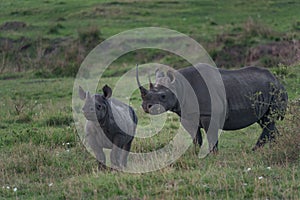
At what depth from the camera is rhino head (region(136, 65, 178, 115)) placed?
9703 mm

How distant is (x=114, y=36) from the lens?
28.0 meters

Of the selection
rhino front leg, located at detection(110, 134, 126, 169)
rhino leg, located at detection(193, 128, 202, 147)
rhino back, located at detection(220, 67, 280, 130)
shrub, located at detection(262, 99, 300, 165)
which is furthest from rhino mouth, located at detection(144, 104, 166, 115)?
shrub, located at detection(262, 99, 300, 165)

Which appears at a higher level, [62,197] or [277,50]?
[62,197]

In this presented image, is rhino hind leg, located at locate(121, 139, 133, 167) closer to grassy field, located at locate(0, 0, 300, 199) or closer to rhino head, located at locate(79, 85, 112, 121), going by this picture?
grassy field, located at locate(0, 0, 300, 199)

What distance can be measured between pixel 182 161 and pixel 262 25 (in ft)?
61.9

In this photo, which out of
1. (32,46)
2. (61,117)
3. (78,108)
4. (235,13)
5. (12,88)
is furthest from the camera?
(235,13)

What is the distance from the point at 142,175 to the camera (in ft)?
28.5

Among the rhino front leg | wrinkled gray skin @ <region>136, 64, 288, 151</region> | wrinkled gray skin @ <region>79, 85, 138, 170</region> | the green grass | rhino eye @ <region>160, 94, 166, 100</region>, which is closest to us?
the green grass

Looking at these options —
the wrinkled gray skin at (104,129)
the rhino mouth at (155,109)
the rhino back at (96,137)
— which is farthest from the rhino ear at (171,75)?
the rhino back at (96,137)

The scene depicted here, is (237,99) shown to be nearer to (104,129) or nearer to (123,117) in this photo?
(123,117)

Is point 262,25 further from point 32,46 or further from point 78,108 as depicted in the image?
point 78,108

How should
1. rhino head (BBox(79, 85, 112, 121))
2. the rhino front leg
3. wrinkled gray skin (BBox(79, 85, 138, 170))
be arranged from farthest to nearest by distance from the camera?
the rhino front leg < wrinkled gray skin (BBox(79, 85, 138, 170)) < rhino head (BBox(79, 85, 112, 121))

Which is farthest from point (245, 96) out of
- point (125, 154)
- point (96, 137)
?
point (96, 137)

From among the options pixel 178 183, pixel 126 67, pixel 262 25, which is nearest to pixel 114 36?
pixel 126 67
